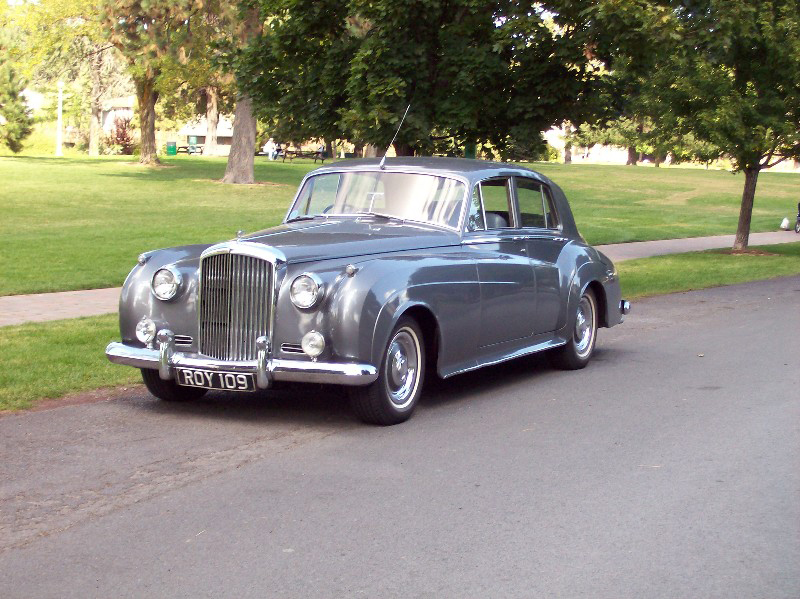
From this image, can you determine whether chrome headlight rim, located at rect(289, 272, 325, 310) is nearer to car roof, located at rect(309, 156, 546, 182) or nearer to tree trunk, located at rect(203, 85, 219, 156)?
car roof, located at rect(309, 156, 546, 182)

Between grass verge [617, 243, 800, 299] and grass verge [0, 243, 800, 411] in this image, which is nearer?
grass verge [0, 243, 800, 411]

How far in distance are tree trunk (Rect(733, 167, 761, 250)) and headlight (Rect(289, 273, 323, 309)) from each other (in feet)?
60.9

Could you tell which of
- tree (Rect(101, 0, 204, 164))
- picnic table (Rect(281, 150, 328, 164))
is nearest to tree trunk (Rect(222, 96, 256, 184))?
tree (Rect(101, 0, 204, 164))

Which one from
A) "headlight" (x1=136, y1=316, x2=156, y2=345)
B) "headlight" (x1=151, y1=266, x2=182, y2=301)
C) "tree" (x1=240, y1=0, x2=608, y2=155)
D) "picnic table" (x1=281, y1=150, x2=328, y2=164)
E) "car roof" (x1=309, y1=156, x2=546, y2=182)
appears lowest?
"picnic table" (x1=281, y1=150, x2=328, y2=164)

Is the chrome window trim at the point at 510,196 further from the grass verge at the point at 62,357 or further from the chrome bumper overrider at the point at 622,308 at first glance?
the grass verge at the point at 62,357

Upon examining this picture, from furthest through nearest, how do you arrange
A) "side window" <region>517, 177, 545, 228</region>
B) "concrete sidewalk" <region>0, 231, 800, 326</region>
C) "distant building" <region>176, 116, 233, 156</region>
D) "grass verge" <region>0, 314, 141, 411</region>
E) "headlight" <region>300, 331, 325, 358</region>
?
1. "distant building" <region>176, 116, 233, 156</region>
2. "concrete sidewalk" <region>0, 231, 800, 326</region>
3. "side window" <region>517, 177, 545, 228</region>
4. "grass verge" <region>0, 314, 141, 411</region>
5. "headlight" <region>300, 331, 325, 358</region>

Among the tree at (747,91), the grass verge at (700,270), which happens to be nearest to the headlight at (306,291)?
the grass verge at (700,270)

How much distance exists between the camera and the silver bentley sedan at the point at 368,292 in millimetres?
7516

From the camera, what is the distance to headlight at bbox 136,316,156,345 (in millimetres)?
8039

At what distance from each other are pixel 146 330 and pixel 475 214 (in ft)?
8.82

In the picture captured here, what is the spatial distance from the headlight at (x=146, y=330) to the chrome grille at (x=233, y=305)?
382mm

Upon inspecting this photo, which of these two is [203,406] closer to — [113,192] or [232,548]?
[232,548]

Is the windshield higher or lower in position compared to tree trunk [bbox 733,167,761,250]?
higher

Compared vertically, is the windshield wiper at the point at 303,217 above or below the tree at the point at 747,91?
below
